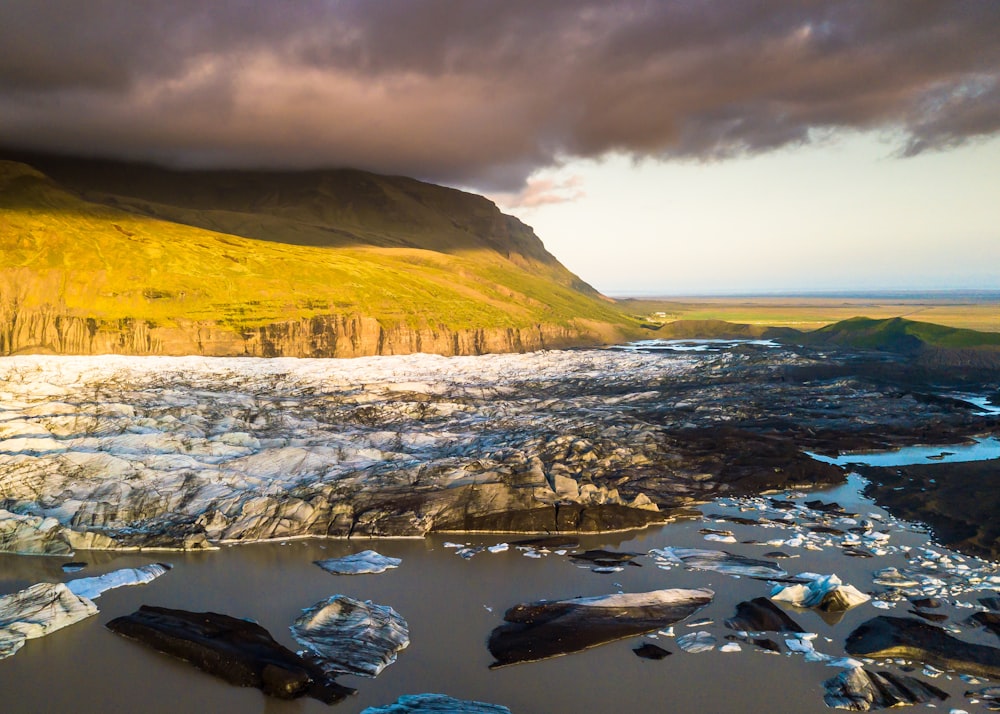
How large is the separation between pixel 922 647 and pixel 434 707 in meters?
15.1

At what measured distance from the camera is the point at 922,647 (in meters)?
21.2

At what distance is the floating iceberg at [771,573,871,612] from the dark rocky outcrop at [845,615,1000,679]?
1.40m

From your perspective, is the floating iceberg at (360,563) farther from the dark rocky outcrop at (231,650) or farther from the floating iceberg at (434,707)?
the floating iceberg at (434,707)

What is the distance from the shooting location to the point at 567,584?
27.5 metres

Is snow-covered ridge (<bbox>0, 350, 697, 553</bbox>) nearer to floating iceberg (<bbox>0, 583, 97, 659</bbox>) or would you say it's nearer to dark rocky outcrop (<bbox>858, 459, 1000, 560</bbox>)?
floating iceberg (<bbox>0, 583, 97, 659</bbox>)

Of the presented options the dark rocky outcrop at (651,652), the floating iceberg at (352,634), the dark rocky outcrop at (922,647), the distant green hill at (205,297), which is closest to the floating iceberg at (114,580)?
the floating iceberg at (352,634)

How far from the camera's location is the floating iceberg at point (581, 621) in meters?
22.3

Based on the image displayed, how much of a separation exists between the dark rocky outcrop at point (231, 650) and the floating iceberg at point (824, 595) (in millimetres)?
15985

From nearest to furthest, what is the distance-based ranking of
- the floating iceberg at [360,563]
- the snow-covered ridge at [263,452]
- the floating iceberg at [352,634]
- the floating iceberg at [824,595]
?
the floating iceberg at [352,634] → the floating iceberg at [824,595] → the floating iceberg at [360,563] → the snow-covered ridge at [263,452]

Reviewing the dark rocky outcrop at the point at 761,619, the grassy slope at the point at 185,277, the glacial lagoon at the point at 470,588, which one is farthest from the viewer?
the grassy slope at the point at 185,277

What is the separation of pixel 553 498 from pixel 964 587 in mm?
18253

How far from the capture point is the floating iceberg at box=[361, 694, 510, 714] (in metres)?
18.4

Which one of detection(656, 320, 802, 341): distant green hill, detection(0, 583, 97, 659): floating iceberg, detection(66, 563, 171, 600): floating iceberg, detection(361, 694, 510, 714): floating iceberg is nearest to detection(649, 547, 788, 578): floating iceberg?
detection(361, 694, 510, 714): floating iceberg

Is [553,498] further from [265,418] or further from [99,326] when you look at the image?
[99,326]
